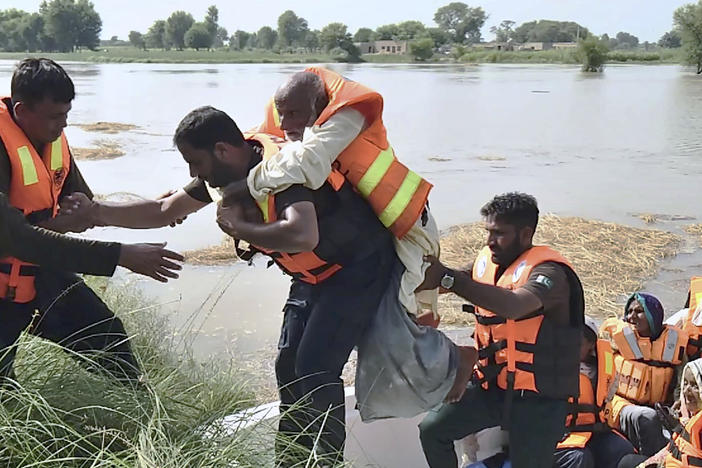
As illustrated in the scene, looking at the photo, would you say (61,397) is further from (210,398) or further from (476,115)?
(476,115)

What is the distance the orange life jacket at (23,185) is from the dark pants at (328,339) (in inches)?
36.5

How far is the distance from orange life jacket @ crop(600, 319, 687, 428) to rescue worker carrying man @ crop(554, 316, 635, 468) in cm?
53

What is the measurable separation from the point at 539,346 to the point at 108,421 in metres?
1.42

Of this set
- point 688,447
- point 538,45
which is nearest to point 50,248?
point 688,447

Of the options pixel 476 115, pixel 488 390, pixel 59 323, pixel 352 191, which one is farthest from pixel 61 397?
pixel 476 115

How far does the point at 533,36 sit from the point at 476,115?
103 metres

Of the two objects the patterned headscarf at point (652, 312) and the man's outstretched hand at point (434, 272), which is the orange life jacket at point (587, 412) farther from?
the man's outstretched hand at point (434, 272)

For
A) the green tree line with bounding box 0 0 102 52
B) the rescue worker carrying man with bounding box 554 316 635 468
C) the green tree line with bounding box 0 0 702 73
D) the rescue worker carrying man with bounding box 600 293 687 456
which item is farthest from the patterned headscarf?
the green tree line with bounding box 0 0 102 52

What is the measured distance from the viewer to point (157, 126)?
19.6m

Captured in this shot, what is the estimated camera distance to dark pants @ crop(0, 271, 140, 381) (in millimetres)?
2701

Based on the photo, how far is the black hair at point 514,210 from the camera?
2.81 meters

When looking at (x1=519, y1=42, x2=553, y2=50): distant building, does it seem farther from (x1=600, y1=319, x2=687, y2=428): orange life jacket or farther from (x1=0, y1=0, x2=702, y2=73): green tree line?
(x1=600, y1=319, x2=687, y2=428): orange life jacket

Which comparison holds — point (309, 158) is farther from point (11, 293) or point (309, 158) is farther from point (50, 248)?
point (11, 293)

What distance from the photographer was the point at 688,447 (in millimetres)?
2664
